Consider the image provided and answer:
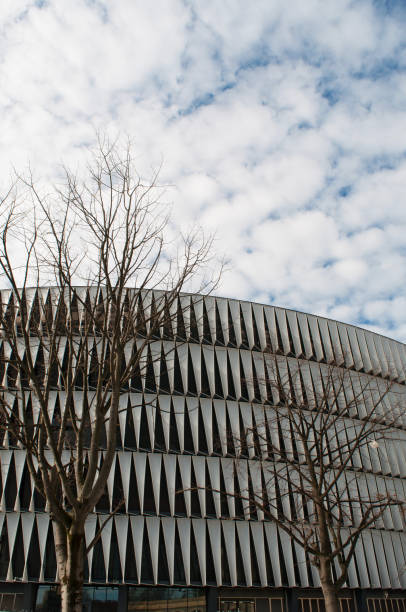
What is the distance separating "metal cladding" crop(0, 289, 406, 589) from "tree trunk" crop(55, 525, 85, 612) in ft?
59.1

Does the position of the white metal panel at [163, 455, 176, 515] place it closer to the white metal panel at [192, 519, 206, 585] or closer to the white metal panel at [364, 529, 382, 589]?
the white metal panel at [192, 519, 206, 585]

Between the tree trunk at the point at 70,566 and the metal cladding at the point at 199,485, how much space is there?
18002mm

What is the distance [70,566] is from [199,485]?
2491 cm

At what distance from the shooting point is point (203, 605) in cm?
3142

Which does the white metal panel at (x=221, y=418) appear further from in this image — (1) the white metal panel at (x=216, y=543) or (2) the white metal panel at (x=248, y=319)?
(2) the white metal panel at (x=248, y=319)

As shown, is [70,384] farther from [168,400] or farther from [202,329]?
[202,329]

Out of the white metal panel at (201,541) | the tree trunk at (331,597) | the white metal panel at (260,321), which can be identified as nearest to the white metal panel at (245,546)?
the white metal panel at (201,541)

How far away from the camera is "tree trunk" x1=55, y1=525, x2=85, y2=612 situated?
322 inches

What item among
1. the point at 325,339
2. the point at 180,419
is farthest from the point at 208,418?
the point at 325,339

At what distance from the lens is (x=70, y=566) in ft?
27.3

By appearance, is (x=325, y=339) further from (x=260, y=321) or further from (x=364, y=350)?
(x=260, y=321)

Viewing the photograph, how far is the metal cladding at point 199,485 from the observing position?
2975 centimetres

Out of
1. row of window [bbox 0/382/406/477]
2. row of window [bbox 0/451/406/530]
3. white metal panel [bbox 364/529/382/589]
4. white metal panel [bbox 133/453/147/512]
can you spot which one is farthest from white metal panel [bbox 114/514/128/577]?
white metal panel [bbox 364/529/382/589]

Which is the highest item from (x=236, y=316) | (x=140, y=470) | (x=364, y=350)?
(x=236, y=316)
